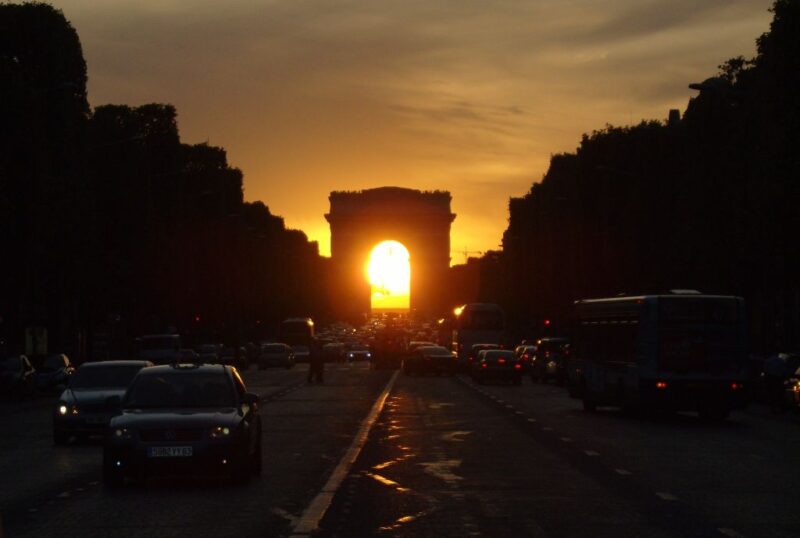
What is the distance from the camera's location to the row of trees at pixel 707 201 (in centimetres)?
4362

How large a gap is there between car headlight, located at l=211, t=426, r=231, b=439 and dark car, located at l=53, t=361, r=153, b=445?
28.3 feet

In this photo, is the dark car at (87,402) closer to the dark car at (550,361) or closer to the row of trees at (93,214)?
→ the row of trees at (93,214)

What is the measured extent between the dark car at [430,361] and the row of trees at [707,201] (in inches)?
304

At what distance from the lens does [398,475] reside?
21375 millimetres

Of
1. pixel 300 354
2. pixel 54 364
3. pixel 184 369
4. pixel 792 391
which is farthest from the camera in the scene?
pixel 300 354

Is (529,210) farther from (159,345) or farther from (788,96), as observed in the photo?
(788,96)

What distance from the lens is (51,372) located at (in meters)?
59.8

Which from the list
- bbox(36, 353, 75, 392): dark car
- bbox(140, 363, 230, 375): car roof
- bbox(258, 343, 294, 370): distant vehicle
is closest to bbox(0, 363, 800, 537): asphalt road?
bbox(140, 363, 230, 375): car roof

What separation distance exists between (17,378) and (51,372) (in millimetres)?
A: 4165

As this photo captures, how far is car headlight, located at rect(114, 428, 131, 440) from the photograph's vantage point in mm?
19484

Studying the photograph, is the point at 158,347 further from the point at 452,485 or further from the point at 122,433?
the point at 452,485

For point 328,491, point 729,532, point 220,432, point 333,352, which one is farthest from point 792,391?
point 333,352

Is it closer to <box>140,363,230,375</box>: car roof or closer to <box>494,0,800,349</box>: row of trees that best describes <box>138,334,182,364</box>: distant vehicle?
<box>494,0,800,349</box>: row of trees

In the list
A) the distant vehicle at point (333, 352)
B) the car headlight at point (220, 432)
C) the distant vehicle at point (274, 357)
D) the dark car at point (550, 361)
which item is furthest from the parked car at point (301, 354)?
the car headlight at point (220, 432)
